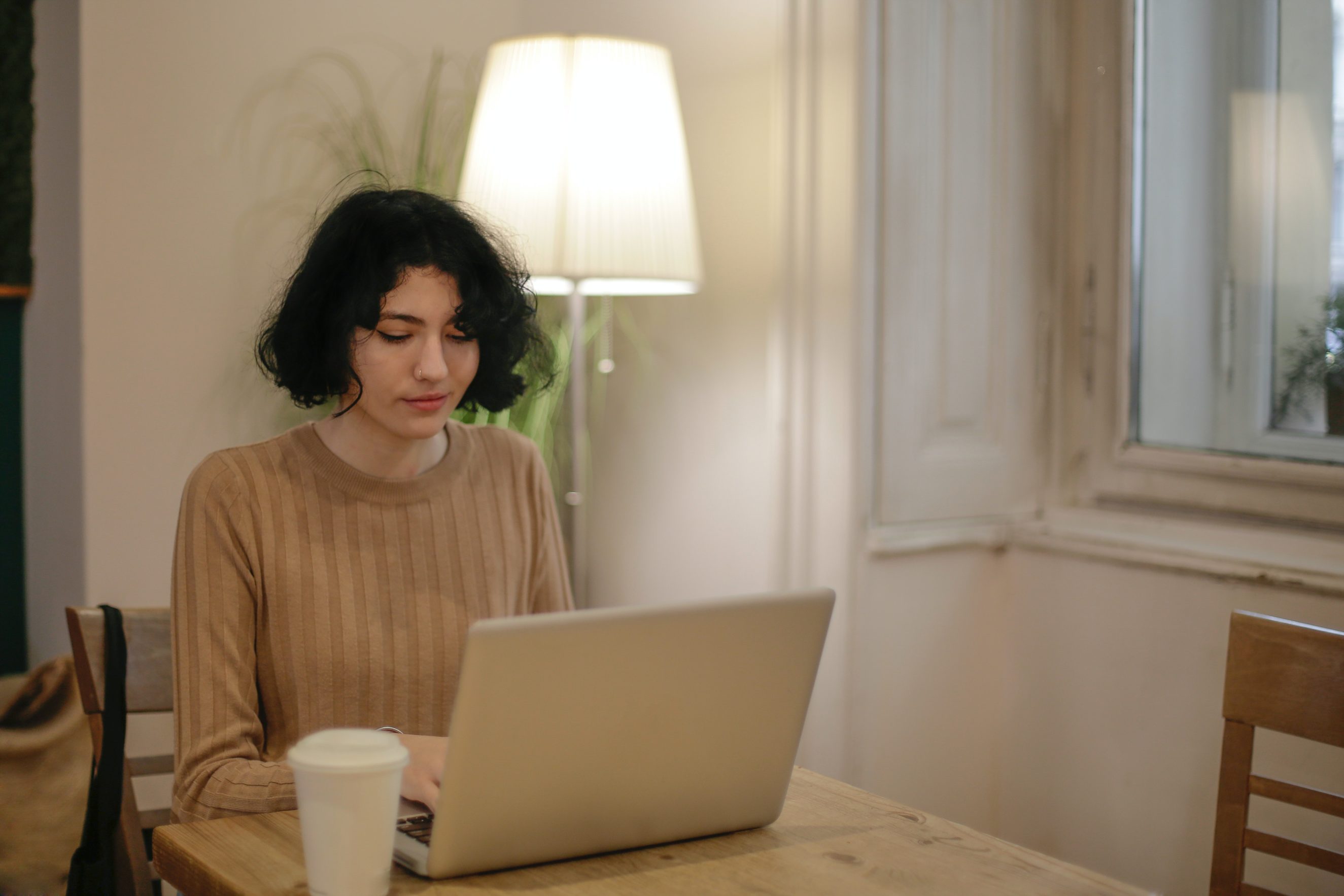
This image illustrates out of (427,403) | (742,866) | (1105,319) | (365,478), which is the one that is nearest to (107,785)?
(365,478)

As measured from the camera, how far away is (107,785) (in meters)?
1.25

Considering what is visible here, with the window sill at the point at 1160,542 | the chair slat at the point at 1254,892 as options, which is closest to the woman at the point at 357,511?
the window sill at the point at 1160,542

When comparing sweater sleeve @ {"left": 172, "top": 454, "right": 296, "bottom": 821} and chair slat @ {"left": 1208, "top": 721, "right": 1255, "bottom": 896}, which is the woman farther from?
chair slat @ {"left": 1208, "top": 721, "right": 1255, "bottom": 896}

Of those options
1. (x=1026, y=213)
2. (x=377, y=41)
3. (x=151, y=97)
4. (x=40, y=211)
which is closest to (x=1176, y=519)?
(x=1026, y=213)

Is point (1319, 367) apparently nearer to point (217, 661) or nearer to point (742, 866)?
point (742, 866)

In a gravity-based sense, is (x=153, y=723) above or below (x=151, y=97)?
below

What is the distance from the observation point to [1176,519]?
1764 mm

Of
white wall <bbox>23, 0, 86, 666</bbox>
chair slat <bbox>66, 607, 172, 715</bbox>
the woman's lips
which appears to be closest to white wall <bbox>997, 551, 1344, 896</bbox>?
the woman's lips

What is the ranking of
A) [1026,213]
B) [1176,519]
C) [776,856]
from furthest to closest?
[1026,213] → [1176,519] → [776,856]

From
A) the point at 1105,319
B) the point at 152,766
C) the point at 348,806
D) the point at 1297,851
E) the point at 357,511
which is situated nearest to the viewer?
the point at 348,806

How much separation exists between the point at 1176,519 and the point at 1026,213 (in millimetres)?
536

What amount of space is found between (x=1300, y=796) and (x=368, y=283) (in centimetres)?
107

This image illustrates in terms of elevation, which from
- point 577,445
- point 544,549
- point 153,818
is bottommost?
point 153,818

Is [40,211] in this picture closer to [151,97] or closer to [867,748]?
[151,97]
